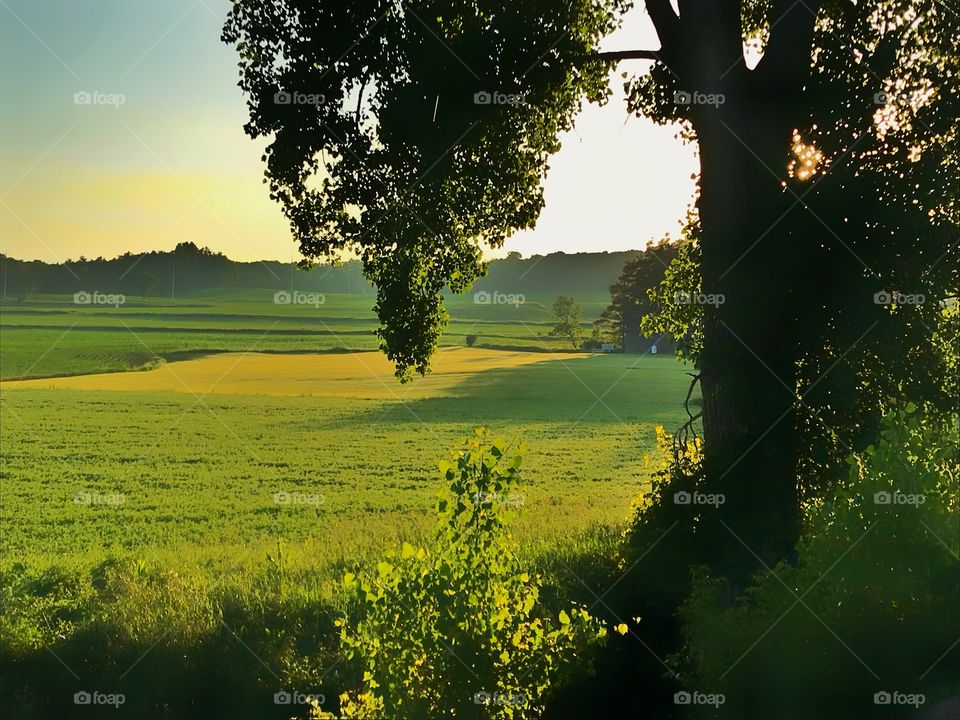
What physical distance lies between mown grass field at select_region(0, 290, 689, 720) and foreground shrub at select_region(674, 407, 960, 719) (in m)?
4.92

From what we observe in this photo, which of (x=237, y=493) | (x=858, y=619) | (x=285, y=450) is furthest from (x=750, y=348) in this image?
(x=285, y=450)

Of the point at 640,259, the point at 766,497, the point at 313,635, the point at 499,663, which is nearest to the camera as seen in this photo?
the point at 499,663

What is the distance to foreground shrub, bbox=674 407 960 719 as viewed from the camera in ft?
23.5

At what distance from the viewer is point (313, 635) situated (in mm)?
11180

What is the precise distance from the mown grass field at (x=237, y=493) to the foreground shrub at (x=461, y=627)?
3716 mm

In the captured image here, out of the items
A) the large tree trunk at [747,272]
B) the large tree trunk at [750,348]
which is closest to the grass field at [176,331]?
the large tree trunk at [747,272]

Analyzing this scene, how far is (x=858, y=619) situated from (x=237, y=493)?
62.2 ft

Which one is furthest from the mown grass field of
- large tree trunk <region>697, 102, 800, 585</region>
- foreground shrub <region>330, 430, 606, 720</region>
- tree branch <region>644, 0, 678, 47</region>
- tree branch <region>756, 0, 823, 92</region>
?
tree branch <region>644, 0, 678, 47</region>

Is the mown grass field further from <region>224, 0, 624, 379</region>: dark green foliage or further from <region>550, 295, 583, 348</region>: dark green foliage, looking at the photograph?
<region>550, 295, 583, 348</region>: dark green foliage

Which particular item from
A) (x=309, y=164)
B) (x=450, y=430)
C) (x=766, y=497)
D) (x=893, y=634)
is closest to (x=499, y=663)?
(x=893, y=634)

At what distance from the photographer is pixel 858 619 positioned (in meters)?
7.32

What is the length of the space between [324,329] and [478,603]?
227 ft

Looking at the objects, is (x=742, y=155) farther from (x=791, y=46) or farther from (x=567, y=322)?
(x=567, y=322)

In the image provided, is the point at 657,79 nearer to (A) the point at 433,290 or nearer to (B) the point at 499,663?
(A) the point at 433,290
